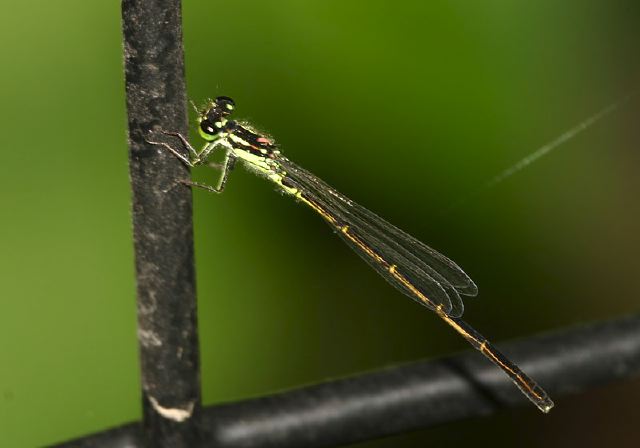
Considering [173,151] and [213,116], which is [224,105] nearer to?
[213,116]

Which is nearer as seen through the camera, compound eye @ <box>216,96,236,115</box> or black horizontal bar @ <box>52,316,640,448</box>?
black horizontal bar @ <box>52,316,640,448</box>

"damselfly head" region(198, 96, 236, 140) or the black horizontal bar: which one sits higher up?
"damselfly head" region(198, 96, 236, 140)

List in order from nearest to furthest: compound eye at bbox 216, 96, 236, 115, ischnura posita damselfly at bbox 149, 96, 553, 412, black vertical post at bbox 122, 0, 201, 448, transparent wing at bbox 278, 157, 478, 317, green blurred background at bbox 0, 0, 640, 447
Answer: black vertical post at bbox 122, 0, 201, 448 < compound eye at bbox 216, 96, 236, 115 < ischnura posita damselfly at bbox 149, 96, 553, 412 < green blurred background at bbox 0, 0, 640, 447 < transparent wing at bbox 278, 157, 478, 317

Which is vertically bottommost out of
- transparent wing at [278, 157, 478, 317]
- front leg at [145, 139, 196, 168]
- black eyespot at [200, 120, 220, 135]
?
transparent wing at [278, 157, 478, 317]

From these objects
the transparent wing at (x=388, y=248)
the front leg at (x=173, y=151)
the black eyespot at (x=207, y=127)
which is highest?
the front leg at (x=173, y=151)

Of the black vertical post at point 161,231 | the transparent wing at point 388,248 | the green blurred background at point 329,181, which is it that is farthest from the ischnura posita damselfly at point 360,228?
the black vertical post at point 161,231

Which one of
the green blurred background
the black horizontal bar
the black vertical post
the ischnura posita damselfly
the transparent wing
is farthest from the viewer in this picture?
the transparent wing

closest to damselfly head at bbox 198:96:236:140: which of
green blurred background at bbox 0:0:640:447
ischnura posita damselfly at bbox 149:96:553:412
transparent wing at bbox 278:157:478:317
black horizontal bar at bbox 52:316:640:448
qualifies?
ischnura posita damselfly at bbox 149:96:553:412

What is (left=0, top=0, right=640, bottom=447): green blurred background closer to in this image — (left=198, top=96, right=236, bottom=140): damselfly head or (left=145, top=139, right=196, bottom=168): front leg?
(left=198, top=96, right=236, bottom=140): damselfly head

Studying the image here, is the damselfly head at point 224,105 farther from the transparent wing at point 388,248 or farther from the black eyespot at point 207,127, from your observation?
the transparent wing at point 388,248
